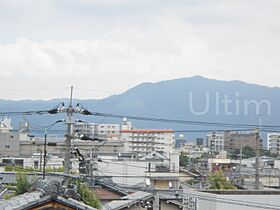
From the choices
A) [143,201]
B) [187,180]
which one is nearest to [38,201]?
[143,201]

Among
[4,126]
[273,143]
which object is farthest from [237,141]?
[4,126]

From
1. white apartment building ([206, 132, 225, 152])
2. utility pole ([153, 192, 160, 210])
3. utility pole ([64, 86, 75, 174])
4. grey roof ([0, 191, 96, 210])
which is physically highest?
white apartment building ([206, 132, 225, 152])

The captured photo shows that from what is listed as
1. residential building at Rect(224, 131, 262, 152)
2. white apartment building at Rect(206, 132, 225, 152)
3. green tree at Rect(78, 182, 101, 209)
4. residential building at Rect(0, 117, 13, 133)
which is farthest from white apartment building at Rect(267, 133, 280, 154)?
green tree at Rect(78, 182, 101, 209)

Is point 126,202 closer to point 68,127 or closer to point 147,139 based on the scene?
point 68,127

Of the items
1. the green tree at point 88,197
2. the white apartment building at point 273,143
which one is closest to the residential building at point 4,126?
the green tree at point 88,197

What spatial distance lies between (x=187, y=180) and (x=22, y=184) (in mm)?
20849

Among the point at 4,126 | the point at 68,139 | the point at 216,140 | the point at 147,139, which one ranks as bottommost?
the point at 68,139

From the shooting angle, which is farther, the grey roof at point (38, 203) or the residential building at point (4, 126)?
the residential building at point (4, 126)

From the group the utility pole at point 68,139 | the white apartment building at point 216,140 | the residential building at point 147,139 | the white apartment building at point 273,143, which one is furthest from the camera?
the white apartment building at point 216,140

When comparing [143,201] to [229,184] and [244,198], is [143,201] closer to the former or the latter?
[244,198]

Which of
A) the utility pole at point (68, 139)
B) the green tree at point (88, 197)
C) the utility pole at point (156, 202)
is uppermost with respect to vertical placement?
the utility pole at point (68, 139)

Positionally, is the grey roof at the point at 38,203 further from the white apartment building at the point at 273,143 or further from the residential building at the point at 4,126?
the white apartment building at the point at 273,143

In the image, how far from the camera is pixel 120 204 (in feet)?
58.1

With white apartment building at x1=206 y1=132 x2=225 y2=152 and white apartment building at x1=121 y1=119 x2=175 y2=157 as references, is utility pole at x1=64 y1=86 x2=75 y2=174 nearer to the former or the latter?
white apartment building at x1=121 y1=119 x2=175 y2=157
